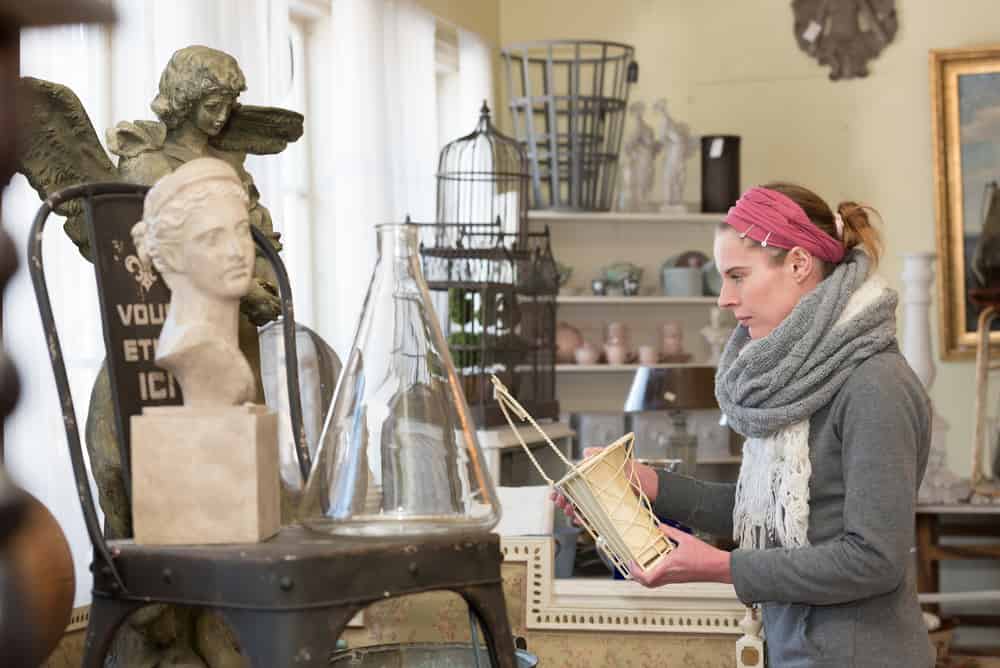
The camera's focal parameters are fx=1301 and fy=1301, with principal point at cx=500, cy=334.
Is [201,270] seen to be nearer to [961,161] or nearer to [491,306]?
[491,306]

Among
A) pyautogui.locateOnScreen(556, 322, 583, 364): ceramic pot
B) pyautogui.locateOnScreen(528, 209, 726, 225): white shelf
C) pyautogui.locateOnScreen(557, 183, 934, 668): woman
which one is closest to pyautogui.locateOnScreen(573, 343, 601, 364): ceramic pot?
pyautogui.locateOnScreen(556, 322, 583, 364): ceramic pot

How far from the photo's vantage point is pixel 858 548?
5.26ft

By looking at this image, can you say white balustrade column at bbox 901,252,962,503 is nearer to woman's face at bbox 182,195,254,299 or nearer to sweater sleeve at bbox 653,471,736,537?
sweater sleeve at bbox 653,471,736,537

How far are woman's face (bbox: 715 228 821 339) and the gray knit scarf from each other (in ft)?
0.12

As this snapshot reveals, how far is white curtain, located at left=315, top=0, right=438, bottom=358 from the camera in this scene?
4.14m

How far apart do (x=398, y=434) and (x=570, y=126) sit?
13.5 ft

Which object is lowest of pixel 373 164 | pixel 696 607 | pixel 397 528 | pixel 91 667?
pixel 696 607

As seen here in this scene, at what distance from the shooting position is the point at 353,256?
4.15 meters

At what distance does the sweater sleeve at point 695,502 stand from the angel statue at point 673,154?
3.47 meters

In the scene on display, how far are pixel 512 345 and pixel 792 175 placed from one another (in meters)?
1.93

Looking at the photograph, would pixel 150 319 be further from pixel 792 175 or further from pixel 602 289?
pixel 792 175

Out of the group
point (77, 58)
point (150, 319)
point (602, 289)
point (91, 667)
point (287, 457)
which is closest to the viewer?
point (91, 667)

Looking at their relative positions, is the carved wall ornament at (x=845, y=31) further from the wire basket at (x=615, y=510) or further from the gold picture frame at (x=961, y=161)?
the wire basket at (x=615, y=510)

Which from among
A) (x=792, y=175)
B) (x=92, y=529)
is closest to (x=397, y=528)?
(x=92, y=529)
